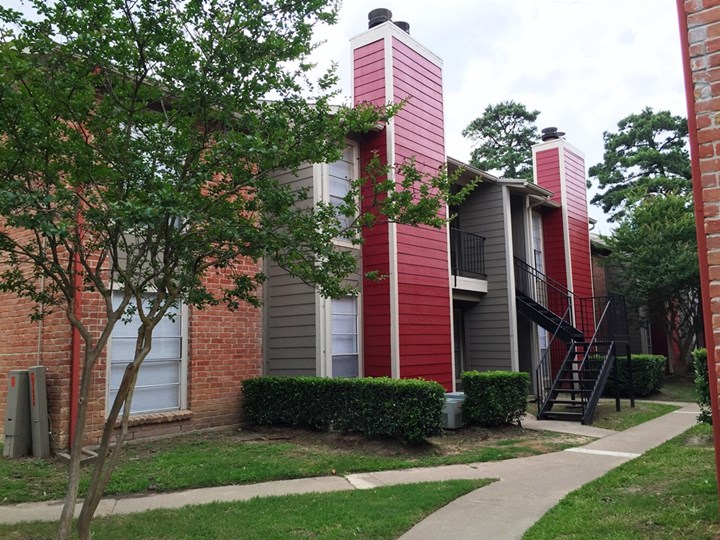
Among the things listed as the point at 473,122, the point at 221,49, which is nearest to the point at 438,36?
the point at 221,49

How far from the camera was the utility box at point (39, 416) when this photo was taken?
765 cm

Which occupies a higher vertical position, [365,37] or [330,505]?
[365,37]

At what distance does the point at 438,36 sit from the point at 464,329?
6916mm

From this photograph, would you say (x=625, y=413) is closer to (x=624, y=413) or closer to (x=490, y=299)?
(x=624, y=413)

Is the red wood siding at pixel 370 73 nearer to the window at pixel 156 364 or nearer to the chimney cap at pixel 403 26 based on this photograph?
the chimney cap at pixel 403 26

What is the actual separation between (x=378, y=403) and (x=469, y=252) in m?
7.09

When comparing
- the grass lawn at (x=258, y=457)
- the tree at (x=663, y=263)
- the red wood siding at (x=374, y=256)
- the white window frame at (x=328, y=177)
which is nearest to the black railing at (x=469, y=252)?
the red wood siding at (x=374, y=256)

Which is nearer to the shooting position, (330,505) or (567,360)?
(330,505)

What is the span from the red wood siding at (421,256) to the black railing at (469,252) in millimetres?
2238

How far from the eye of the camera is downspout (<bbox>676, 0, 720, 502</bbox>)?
111 inches

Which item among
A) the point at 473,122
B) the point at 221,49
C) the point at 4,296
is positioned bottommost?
the point at 4,296

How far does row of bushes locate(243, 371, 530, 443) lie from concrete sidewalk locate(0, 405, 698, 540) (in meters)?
1.00

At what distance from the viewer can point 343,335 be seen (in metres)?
10.6

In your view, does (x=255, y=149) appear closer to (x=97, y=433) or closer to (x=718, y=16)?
(x=718, y=16)
